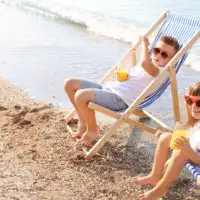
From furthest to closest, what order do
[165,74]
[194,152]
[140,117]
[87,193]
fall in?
[140,117]
[165,74]
[87,193]
[194,152]

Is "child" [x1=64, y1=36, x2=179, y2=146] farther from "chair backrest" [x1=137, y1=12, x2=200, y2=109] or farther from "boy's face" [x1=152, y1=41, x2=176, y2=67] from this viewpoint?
"chair backrest" [x1=137, y1=12, x2=200, y2=109]

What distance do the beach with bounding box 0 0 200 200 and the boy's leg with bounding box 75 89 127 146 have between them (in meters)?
0.17

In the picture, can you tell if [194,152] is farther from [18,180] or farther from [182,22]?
[182,22]

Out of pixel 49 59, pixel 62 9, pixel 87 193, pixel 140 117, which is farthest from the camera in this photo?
pixel 62 9

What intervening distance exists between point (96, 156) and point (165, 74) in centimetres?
99

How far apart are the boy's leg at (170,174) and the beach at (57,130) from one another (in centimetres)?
37

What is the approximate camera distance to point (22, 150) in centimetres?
452

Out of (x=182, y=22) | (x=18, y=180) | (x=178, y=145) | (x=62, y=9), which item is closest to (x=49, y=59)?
(x=182, y=22)

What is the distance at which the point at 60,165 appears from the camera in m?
4.21

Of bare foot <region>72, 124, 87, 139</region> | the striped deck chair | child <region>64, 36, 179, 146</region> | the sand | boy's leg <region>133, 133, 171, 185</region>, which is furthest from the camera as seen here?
bare foot <region>72, 124, 87, 139</region>

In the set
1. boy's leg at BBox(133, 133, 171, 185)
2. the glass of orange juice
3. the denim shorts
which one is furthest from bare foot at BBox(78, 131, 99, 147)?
the glass of orange juice

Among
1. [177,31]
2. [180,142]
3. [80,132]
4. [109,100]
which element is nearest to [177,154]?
[180,142]

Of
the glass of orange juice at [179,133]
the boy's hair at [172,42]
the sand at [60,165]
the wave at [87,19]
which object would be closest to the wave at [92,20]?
the wave at [87,19]

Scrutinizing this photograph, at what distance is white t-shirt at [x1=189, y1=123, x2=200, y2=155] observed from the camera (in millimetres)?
3342
